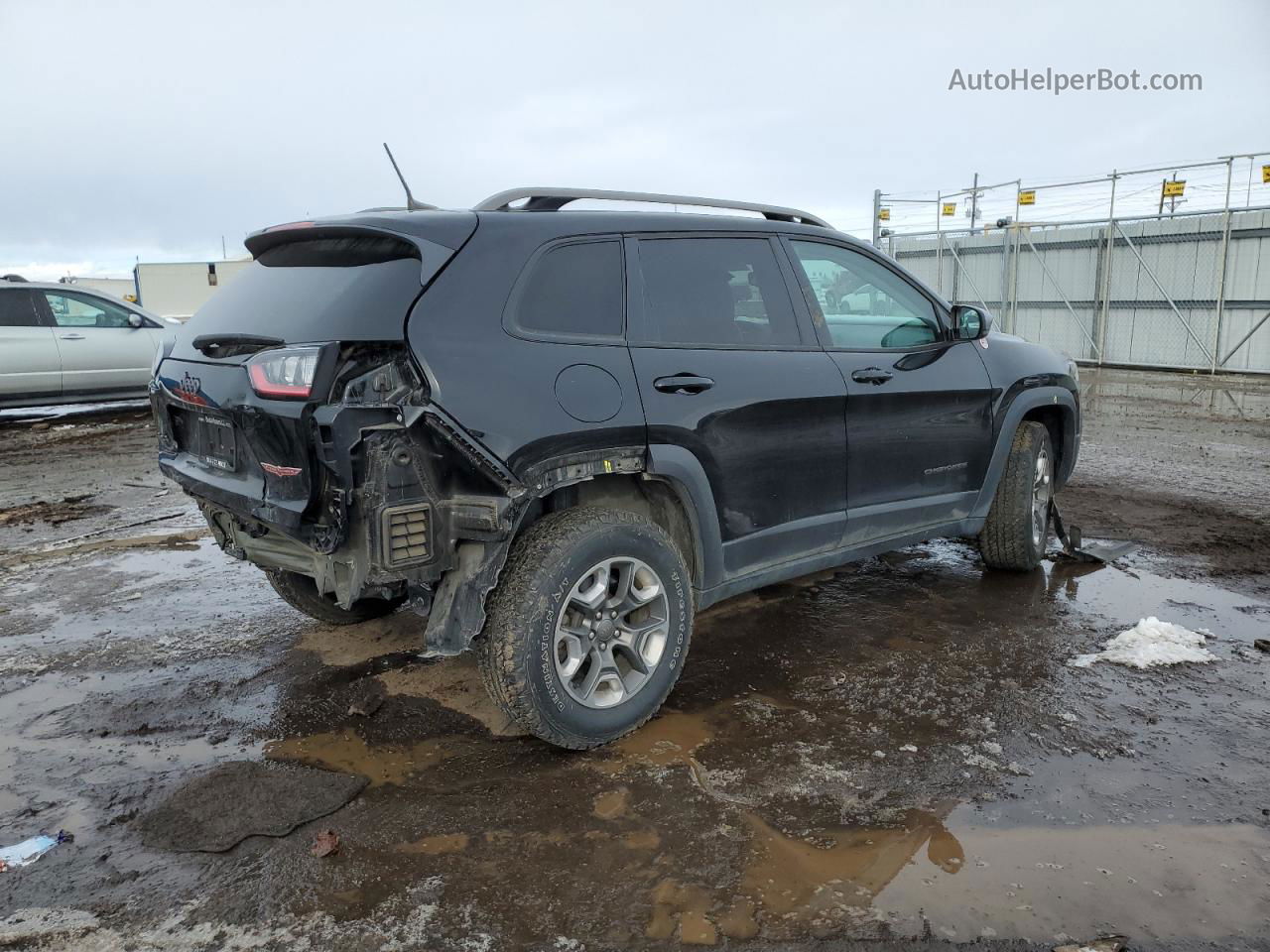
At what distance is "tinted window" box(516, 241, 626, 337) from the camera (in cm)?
311

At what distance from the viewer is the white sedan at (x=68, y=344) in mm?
10844

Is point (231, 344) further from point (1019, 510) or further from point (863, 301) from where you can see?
point (1019, 510)

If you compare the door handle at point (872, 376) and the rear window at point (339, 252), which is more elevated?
the rear window at point (339, 252)

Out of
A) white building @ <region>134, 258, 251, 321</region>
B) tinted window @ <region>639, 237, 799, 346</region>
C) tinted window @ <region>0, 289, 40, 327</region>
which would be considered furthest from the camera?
white building @ <region>134, 258, 251, 321</region>

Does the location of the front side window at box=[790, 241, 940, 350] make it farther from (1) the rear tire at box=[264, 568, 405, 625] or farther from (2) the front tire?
(1) the rear tire at box=[264, 568, 405, 625]

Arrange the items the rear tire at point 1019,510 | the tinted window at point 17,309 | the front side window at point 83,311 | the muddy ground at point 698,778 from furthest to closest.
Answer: the front side window at point 83,311 < the tinted window at point 17,309 < the rear tire at point 1019,510 < the muddy ground at point 698,778

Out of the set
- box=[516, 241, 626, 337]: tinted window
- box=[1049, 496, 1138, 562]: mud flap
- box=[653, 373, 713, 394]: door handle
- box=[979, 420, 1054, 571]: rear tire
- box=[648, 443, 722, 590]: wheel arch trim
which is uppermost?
box=[516, 241, 626, 337]: tinted window

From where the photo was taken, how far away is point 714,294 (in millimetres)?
3625

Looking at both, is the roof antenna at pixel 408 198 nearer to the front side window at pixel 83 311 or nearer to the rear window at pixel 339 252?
the rear window at pixel 339 252

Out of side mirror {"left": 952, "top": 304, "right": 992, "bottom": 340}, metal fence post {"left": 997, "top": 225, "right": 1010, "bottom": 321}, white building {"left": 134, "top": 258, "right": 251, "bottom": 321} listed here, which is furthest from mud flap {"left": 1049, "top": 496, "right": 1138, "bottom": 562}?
white building {"left": 134, "top": 258, "right": 251, "bottom": 321}

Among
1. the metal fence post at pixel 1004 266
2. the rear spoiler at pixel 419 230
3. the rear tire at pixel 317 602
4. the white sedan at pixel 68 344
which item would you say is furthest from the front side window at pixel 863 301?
the metal fence post at pixel 1004 266

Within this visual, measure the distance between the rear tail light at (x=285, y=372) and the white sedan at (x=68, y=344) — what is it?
8949 millimetres

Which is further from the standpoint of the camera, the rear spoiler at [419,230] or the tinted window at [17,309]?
the tinted window at [17,309]

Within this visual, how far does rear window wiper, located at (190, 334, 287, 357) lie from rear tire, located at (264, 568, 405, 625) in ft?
3.42
